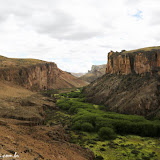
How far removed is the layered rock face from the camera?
55.5 meters

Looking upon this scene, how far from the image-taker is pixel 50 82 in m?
130

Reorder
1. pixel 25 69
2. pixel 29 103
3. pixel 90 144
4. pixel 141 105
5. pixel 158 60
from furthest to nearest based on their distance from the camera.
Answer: pixel 25 69 < pixel 158 60 < pixel 29 103 < pixel 141 105 < pixel 90 144

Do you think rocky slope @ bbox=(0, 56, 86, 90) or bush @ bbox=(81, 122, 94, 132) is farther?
rocky slope @ bbox=(0, 56, 86, 90)

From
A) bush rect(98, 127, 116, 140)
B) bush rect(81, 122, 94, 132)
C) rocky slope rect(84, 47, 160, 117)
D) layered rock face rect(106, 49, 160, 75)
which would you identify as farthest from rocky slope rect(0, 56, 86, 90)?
bush rect(98, 127, 116, 140)

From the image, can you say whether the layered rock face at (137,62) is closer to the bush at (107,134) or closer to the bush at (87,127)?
the bush at (107,134)

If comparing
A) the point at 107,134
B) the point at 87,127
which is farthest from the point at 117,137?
the point at 87,127

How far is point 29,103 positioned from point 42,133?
28566 millimetres

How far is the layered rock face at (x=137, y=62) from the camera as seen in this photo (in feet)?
182

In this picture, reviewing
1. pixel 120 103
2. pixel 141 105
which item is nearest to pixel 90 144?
pixel 141 105

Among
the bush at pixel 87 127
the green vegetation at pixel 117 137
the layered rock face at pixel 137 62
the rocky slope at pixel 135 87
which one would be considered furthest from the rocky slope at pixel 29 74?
the bush at pixel 87 127

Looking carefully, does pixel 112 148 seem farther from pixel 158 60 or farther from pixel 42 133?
pixel 158 60

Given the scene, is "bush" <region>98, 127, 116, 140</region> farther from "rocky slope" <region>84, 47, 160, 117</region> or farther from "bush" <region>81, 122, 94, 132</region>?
"rocky slope" <region>84, 47, 160, 117</region>

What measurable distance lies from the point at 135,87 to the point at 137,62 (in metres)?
13.5

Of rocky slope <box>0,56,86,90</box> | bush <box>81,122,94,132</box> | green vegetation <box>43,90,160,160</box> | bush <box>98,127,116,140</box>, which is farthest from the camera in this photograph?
rocky slope <box>0,56,86,90</box>
